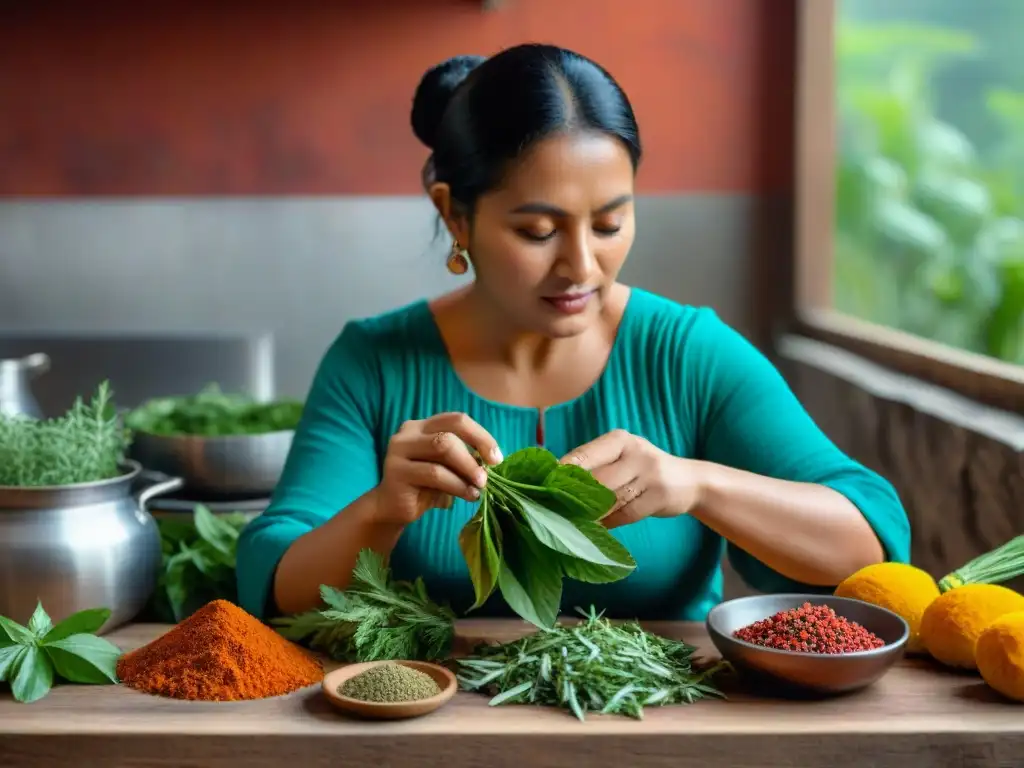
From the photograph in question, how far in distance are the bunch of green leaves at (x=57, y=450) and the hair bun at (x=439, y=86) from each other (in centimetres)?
64

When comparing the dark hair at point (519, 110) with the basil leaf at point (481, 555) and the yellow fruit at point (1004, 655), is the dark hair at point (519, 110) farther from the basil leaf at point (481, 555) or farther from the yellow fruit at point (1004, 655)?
the yellow fruit at point (1004, 655)

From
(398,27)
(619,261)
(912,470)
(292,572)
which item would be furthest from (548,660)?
(398,27)

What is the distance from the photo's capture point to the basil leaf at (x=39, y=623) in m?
1.19

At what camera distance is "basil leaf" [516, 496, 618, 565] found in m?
1.16

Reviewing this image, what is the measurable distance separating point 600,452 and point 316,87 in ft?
8.24

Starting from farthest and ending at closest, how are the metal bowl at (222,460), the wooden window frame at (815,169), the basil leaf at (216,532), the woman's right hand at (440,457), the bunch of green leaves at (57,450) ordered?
the wooden window frame at (815,169) < the metal bowl at (222,460) < the basil leaf at (216,532) < the bunch of green leaves at (57,450) < the woman's right hand at (440,457)

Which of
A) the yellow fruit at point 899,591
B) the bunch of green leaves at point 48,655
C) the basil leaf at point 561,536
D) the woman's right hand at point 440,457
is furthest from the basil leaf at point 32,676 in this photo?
the yellow fruit at point 899,591

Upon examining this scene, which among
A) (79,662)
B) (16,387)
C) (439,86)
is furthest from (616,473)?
(16,387)

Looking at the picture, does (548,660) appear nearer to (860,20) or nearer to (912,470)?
(912,470)

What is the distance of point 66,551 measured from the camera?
130cm

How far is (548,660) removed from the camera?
1130 mm

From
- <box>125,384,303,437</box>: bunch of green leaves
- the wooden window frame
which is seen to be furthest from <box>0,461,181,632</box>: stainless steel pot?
the wooden window frame

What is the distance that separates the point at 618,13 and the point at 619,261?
7.38 feet

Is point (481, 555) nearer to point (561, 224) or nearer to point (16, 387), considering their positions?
point (561, 224)
